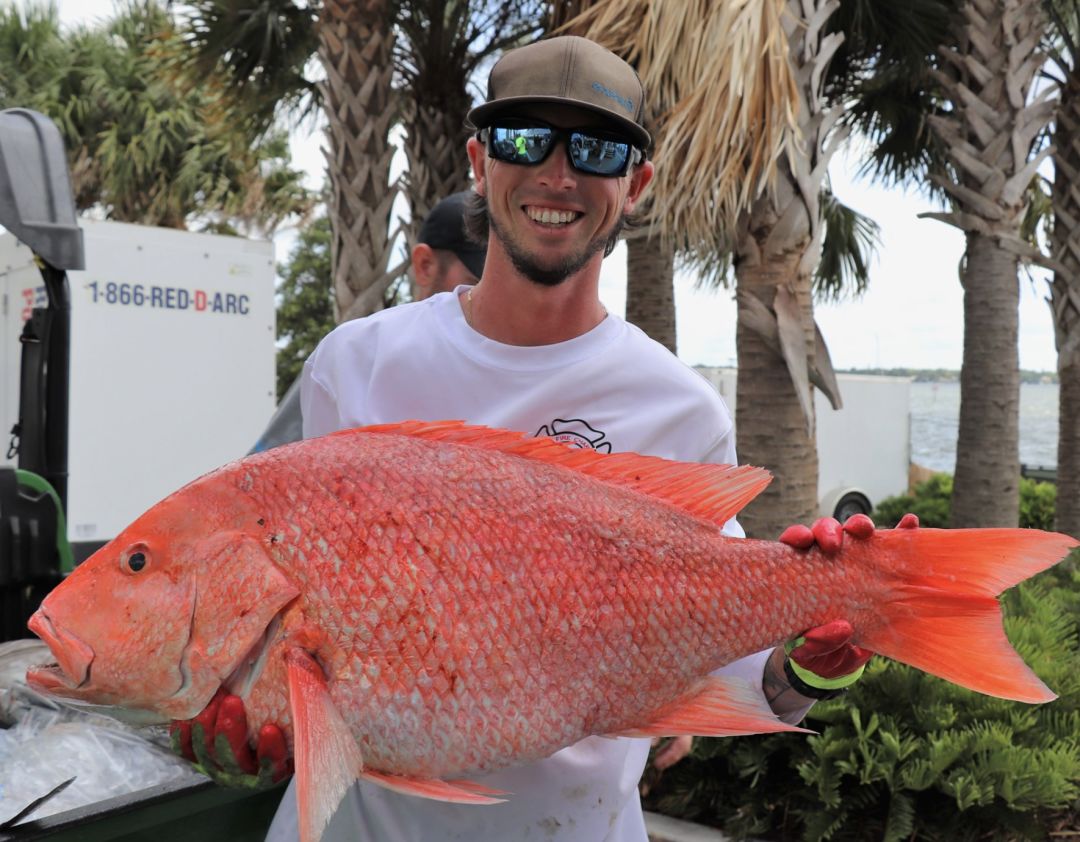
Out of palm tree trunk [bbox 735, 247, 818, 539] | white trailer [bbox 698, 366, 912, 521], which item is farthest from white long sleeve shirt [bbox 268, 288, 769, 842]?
white trailer [bbox 698, 366, 912, 521]

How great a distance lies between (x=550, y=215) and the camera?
194 centimetres

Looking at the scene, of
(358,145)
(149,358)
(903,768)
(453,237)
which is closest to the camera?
(903,768)

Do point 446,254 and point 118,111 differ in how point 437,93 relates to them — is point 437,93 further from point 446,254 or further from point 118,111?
point 118,111

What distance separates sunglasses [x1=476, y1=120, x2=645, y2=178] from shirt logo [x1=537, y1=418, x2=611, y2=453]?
49 cm

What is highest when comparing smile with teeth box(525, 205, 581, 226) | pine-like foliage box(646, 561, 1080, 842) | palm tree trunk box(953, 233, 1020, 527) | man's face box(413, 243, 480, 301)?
smile with teeth box(525, 205, 581, 226)

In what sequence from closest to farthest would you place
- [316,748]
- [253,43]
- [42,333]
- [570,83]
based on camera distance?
[316,748], [570,83], [42,333], [253,43]

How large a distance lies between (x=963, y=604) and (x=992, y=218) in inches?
252

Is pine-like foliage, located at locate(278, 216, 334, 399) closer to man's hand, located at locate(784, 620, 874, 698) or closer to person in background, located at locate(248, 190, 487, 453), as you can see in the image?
person in background, located at locate(248, 190, 487, 453)

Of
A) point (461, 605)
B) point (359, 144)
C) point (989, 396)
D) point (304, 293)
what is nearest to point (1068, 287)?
point (989, 396)

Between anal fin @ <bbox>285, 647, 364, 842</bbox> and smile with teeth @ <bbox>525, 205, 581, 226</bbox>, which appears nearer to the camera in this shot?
anal fin @ <bbox>285, 647, 364, 842</bbox>

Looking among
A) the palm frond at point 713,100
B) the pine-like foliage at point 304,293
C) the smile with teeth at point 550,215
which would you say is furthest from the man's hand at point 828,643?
the pine-like foliage at point 304,293

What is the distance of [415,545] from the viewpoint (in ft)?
5.02

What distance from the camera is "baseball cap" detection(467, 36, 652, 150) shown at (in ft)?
6.22

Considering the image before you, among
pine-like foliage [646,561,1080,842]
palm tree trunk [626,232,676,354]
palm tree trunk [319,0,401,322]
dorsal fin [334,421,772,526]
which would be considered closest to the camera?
dorsal fin [334,421,772,526]
